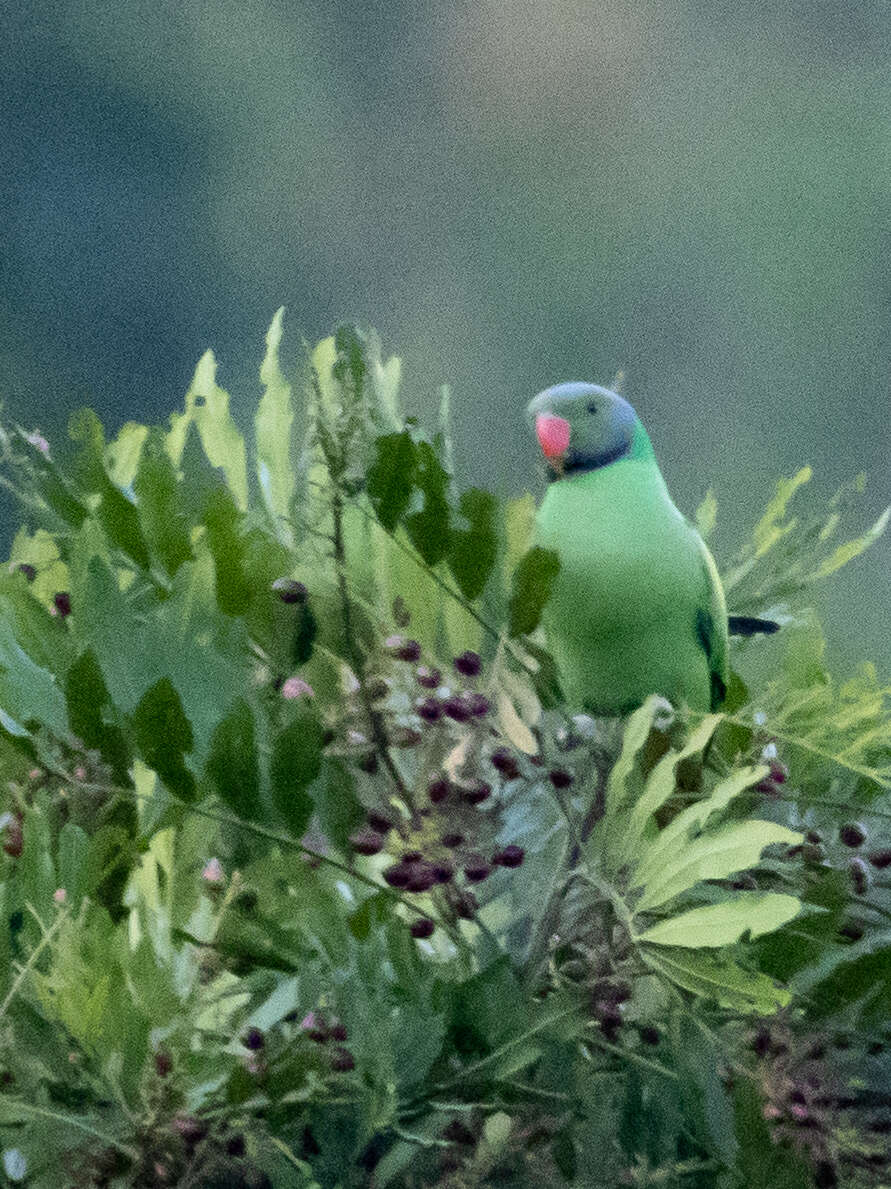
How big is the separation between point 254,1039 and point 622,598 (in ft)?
0.52

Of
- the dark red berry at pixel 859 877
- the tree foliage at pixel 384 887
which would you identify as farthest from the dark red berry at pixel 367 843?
the dark red berry at pixel 859 877

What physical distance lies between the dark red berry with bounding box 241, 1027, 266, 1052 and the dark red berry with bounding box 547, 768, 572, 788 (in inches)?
3.4

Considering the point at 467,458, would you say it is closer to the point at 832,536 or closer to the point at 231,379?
the point at 832,536

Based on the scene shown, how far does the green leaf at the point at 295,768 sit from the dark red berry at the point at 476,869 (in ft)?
0.12

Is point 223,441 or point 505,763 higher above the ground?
point 223,441

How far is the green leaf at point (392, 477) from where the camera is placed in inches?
13.1


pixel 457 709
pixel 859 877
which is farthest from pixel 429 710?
pixel 859 877

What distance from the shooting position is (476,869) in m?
0.31

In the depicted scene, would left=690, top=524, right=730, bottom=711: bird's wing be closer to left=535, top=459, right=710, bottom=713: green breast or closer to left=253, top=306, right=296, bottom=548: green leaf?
left=535, top=459, right=710, bottom=713: green breast

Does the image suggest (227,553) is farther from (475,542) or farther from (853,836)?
(853,836)

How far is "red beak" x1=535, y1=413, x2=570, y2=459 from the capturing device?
1.46ft

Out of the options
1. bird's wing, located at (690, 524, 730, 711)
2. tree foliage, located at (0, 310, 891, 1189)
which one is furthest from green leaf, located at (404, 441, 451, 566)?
bird's wing, located at (690, 524, 730, 711)

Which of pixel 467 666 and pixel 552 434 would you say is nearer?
pixel 467 666

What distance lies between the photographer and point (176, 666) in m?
0.32
